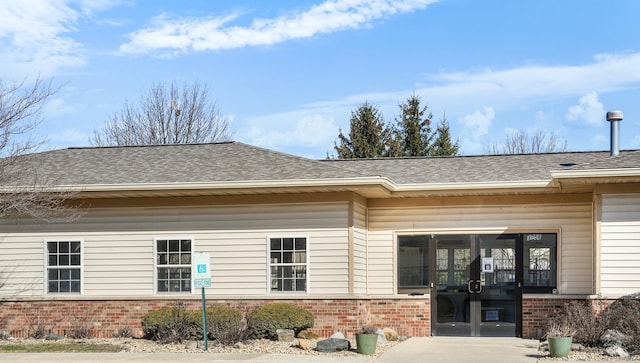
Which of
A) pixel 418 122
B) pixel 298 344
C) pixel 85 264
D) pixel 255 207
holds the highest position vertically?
pixel 418 122

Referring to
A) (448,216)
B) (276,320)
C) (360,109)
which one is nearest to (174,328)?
(276,320)

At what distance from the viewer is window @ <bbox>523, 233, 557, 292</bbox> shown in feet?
68.8

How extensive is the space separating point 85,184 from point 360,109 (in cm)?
2800

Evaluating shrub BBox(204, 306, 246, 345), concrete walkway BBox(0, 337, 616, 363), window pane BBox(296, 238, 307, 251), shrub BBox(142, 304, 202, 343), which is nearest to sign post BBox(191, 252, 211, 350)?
shrub BBox(204, 306, 246, 345)

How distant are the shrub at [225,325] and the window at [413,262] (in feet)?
13.7

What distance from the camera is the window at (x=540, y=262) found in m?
21.0

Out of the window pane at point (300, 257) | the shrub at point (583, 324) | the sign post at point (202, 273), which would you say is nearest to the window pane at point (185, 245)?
the window pane at point (300, 257)

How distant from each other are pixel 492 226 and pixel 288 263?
475cm

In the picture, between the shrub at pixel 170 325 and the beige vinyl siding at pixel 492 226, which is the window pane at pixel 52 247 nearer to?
the shrub at pixel 170 325

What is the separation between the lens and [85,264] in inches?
850

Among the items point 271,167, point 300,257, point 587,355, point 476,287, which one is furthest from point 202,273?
point 587,355

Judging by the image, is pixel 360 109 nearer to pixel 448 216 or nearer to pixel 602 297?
pixel 448 216

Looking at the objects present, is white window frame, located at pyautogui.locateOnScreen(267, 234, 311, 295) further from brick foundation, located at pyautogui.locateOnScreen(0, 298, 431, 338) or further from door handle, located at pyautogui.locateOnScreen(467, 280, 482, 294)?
door handle, located at pyautogui.locateOnScreen(467, 280, 482, 294)

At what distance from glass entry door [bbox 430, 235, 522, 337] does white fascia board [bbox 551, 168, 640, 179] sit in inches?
131
